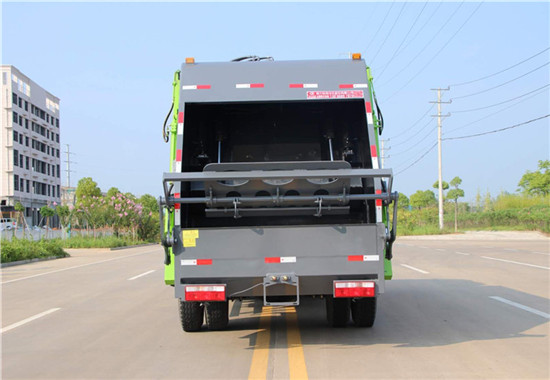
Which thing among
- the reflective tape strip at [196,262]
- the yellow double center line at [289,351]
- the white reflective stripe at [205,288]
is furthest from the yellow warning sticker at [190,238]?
the yellow double center line at [289,351]

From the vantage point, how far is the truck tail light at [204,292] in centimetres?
617

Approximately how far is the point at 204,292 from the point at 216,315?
1335 mm

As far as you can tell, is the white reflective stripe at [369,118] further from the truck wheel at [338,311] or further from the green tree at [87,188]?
the green tree at [87,188]

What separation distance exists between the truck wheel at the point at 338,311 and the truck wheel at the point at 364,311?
0.34 ft

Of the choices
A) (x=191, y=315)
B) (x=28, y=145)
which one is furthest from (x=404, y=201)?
(x=191, y=315)

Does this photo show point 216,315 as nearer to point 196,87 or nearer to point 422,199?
point 196,87

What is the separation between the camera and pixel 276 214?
6.82m

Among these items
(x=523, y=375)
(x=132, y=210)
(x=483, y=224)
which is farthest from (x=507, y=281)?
(x=483, y=224)

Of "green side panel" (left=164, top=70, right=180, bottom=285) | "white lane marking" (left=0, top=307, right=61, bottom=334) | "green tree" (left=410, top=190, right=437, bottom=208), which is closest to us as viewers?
"green side panel" (left=164, top=70, right=180, bottom=285)

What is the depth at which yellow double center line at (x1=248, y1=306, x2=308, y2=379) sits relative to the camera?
5.42 metres

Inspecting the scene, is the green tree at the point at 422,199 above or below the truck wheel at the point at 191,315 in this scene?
above

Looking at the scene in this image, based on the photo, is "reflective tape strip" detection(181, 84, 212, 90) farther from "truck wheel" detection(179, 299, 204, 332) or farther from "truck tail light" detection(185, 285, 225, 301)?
"truck wheel" detection(179, 299, 204, 332)

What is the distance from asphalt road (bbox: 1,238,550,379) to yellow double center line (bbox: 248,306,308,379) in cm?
1

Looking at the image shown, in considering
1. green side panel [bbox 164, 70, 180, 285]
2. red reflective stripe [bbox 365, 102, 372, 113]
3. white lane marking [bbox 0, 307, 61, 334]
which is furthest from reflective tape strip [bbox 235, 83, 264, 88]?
white lane marking [bbox 0, 307, 61, 334]
